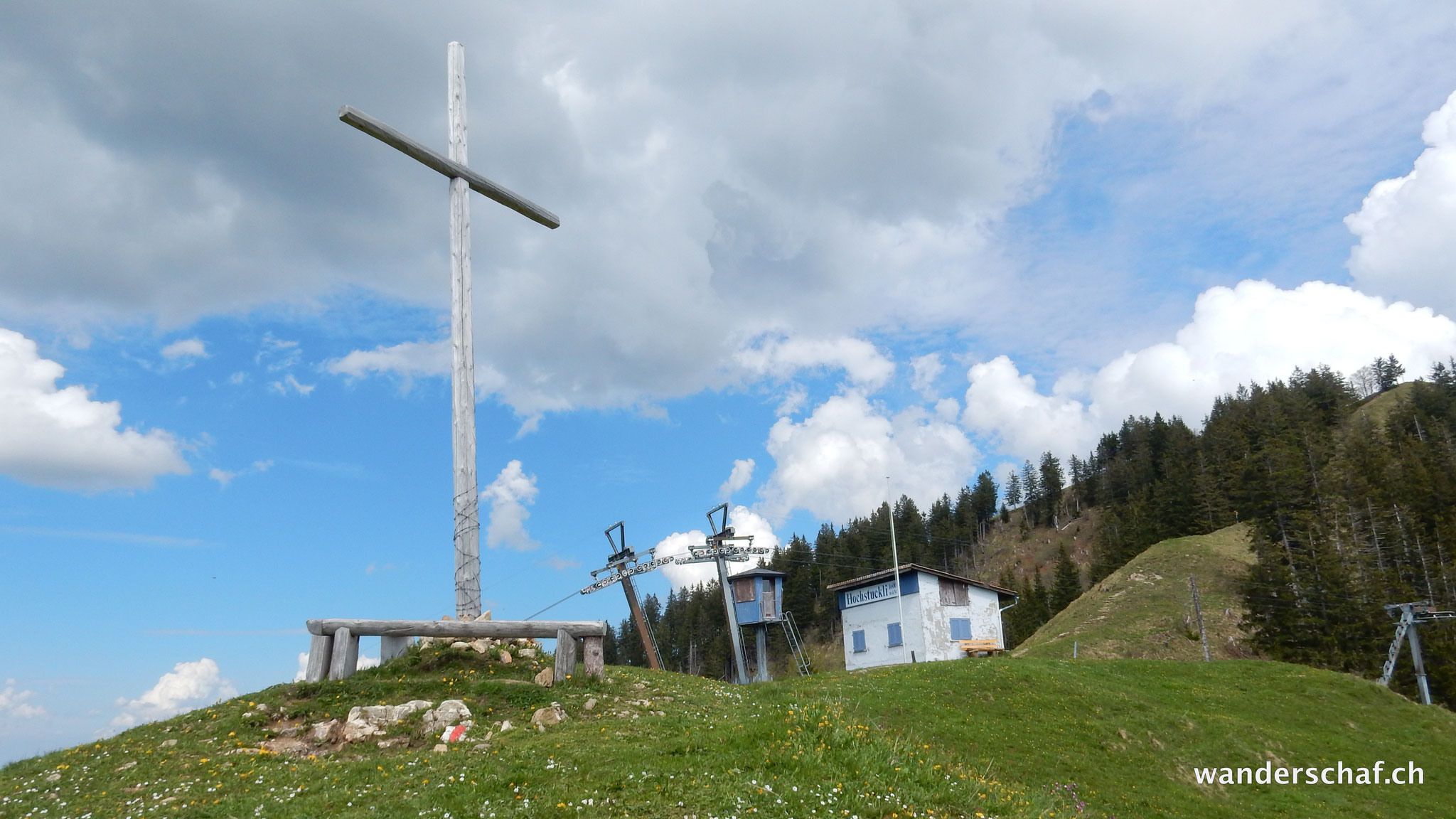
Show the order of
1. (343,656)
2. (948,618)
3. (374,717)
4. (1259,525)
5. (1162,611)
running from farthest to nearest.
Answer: (1259,525) → (1162,611) → (948,618) → (343,656) → (374,717)

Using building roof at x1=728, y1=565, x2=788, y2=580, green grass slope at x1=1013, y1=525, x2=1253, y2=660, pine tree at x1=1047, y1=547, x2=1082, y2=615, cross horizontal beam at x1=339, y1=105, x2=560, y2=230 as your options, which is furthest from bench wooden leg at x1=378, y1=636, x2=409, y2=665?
pine tree at x1=1047, y1=547, x2=1082, y2=615

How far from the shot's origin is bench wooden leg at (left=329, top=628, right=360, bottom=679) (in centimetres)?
1433

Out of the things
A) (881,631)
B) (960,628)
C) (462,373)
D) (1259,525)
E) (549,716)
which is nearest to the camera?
(549,716)

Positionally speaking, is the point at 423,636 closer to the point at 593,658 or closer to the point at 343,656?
the point at 343,656

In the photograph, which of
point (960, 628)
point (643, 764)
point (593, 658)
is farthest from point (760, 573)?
point (643, 764)

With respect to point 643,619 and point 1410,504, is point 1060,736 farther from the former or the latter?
point 1410,504

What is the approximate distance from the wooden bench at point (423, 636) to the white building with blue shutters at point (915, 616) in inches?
1389

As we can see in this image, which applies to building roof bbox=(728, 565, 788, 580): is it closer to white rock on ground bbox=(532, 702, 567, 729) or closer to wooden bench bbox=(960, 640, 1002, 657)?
wooden bench bbox=(960, 640, 1002, 657)

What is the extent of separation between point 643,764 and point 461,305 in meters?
11.3

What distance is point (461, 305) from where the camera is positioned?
17.4 meters

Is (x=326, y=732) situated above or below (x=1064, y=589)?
below

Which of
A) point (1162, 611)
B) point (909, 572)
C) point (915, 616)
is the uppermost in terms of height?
point (909, 572)

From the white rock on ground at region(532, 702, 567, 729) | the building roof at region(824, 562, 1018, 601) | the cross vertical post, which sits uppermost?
the cross vertical post

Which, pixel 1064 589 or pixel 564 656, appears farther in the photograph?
Answer: pixel 1064 589
